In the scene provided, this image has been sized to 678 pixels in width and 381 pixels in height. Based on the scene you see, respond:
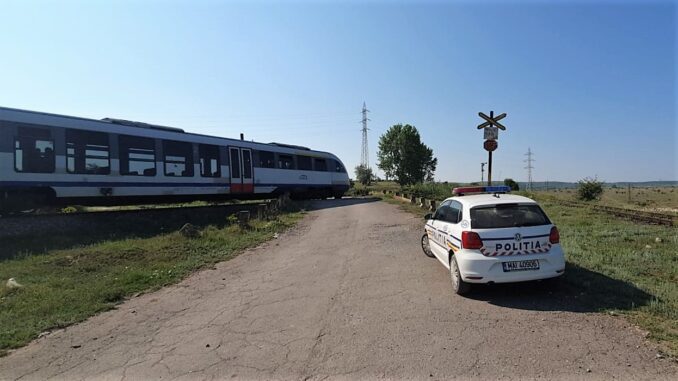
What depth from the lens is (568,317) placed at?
4.89 metres

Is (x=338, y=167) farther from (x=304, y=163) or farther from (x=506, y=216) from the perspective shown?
(x=506, y=216)

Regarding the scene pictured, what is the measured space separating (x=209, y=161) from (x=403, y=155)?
5267cm

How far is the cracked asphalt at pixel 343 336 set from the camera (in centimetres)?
384

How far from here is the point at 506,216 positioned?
5.95 meters

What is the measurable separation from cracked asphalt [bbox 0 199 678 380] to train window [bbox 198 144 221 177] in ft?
36.7

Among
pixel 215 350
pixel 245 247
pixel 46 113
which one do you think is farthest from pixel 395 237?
pixel 46 113

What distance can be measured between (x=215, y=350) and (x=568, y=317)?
418 centimetres

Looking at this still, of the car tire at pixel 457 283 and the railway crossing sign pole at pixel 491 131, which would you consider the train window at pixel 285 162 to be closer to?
the railway crossing sign pole at pixel 491 131

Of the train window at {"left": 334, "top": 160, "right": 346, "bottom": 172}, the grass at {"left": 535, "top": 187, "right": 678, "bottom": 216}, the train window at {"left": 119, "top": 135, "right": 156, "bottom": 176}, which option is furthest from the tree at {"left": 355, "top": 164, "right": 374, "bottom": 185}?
the train window at {"left": 119, "top": 135, "right": 156, "bottom": 176}

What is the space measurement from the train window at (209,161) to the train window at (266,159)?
311cm

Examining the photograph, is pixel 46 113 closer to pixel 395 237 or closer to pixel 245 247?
pixel 245 247

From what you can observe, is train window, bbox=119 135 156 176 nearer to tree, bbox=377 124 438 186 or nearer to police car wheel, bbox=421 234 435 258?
police car wheel, bbox=421 234 435 258

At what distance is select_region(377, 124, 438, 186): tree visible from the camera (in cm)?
6775

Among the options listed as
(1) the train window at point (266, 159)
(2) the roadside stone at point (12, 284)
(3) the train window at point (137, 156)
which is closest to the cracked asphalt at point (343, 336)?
(2) the roadside stone at point (12, 284)
